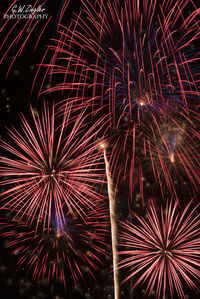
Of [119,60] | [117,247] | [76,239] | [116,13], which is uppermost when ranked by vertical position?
[116,13]

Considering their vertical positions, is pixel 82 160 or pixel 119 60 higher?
pixel 119 60

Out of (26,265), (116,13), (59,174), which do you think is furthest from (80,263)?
(116,13)

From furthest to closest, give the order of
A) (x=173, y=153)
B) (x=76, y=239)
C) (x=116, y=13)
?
(x=76, y=239) → (x=173, y=153) → (x=116, y=13)

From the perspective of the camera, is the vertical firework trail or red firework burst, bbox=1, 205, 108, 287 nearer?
the vertical firework trail

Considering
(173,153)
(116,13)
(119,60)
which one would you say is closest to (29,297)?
(173,153)

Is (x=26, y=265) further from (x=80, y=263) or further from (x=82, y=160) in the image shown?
(x=82, y=160)

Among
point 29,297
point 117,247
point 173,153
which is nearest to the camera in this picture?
point 173,153

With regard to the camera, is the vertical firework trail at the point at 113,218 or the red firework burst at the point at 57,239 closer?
the vertical firework trail at the point at 113,218

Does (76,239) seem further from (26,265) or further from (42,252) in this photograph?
(26,265)

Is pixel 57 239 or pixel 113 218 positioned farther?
Result: pixel 57 239

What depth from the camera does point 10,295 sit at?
1088 centimetres

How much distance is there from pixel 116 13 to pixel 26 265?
967 cm

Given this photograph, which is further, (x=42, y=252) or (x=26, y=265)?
(x=26, y=265)

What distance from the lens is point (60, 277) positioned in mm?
11883
